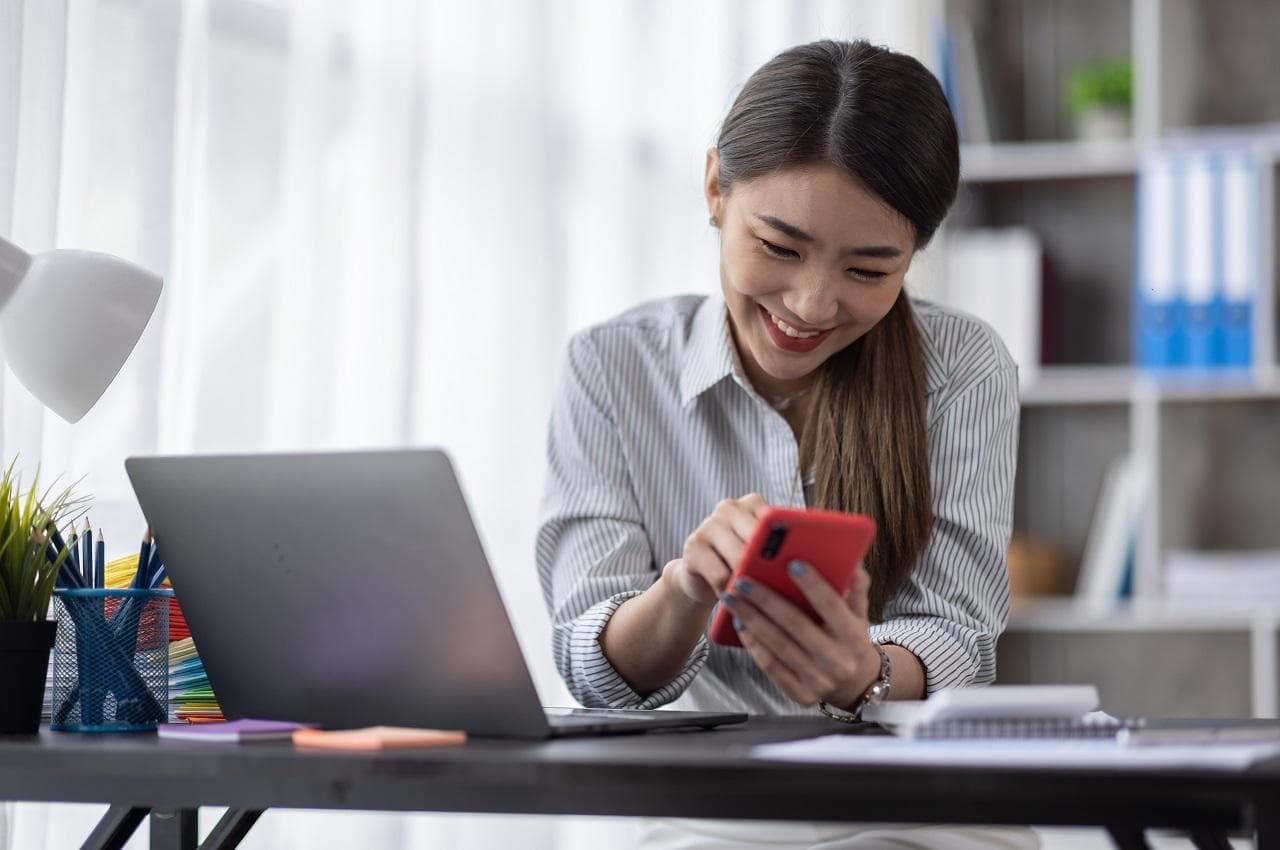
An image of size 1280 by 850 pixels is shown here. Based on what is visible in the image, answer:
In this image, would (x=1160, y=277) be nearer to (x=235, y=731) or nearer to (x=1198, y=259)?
(x=1198, y=259)

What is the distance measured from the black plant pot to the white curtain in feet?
1.29

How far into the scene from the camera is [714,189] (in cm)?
155

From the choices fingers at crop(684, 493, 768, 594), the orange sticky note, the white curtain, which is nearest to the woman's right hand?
fingers at crop(684, 493, 768, 594)

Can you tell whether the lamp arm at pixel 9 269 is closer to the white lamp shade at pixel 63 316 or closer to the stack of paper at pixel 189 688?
the white lamp shade at pixel 63 316

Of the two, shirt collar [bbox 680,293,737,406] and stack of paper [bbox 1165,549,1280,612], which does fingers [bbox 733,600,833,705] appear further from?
stack of paper [bbox 1165,549,1280,612]

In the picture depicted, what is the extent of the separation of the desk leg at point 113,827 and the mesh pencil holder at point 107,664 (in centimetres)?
6

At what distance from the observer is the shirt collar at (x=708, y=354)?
5.15ft

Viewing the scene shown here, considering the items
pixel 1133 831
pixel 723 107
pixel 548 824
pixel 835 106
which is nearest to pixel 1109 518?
pixel 723 107

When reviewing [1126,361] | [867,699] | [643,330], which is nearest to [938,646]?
[867,699]

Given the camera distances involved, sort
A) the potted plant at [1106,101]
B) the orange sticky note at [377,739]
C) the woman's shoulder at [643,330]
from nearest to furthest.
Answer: the orange sticky note at [377,739], the woman's shoulder at [643,330], the potted plant at [1106,101]

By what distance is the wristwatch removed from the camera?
1.17 meters

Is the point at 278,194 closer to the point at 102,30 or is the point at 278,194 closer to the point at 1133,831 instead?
the point at 102,30

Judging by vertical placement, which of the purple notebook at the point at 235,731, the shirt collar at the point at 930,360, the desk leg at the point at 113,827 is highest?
the shirt collar at the point at 930,360

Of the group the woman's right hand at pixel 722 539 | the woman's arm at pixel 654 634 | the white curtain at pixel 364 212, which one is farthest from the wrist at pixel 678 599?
the white curtain at pixel 364 212
